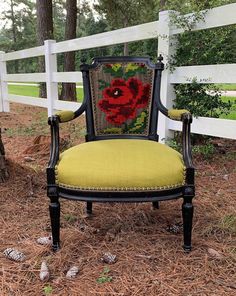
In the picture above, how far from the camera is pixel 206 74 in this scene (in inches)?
127

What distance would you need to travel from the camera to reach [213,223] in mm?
2176

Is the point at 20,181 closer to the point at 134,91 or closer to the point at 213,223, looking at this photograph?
the point at 134,91

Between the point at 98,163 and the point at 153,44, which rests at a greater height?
the point at 153,44

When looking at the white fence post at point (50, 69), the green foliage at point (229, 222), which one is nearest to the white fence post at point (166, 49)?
the green foliage at point (229, 222)

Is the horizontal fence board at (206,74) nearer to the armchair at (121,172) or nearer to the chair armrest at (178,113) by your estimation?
the armchair at (121,172)

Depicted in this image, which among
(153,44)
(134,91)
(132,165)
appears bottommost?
(132,165)

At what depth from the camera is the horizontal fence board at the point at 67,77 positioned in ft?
16.5

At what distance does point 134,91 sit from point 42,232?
44.2 inches

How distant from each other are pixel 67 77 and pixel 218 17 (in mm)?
2778

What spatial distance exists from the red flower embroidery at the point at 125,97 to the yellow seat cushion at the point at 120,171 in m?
0.64

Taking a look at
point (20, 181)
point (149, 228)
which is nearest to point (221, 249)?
point (149, 228)

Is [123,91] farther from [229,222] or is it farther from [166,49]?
[166,49]

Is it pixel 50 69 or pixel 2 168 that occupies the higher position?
pixel 50 69

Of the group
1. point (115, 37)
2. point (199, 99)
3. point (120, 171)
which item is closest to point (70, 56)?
point (115, 37)
